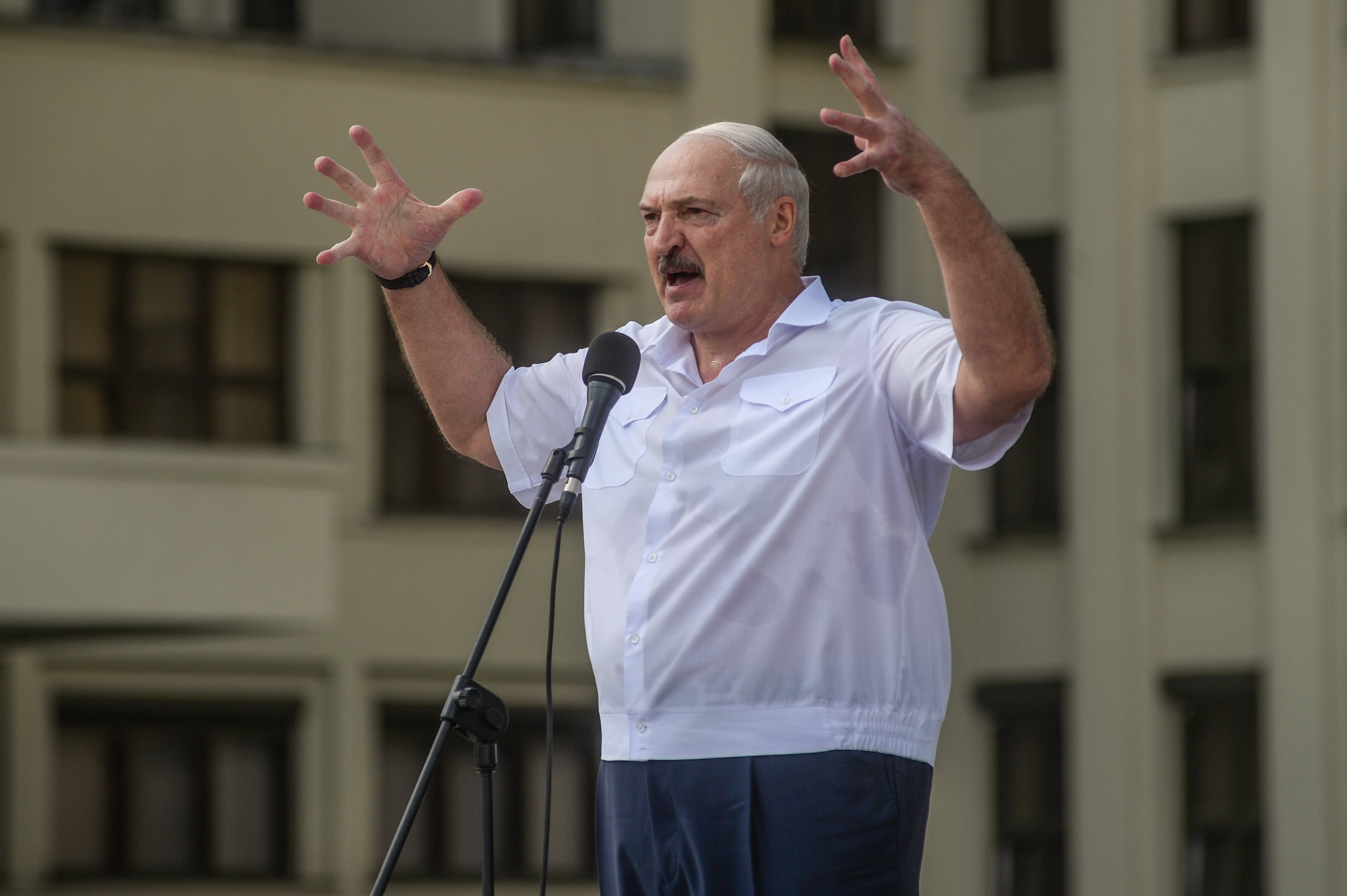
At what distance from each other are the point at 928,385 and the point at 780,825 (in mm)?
662

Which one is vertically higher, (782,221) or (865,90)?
(865,90)

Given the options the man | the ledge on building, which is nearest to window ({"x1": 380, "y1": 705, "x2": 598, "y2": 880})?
the ledge on building

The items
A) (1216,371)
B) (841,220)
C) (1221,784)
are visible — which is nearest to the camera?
(1221,784)

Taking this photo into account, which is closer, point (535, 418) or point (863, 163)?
point (863, 163)

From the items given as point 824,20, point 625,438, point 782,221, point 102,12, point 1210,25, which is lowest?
point 625,438

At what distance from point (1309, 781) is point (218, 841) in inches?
282

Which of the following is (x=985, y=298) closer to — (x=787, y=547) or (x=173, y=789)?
(x=787, y=547)

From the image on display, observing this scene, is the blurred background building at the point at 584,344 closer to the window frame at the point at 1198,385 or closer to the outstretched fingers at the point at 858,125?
the window frame at the point at 1198,385

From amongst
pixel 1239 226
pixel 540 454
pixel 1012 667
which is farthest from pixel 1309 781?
pixel 540 454

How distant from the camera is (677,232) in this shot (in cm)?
360

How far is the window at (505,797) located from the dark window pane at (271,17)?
478 cm

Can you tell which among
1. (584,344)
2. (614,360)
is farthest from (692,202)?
(584,344)

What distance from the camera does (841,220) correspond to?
17031mm

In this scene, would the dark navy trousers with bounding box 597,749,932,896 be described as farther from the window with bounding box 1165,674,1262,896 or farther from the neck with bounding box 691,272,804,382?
the window with bounding box 1165,674,1262,896
